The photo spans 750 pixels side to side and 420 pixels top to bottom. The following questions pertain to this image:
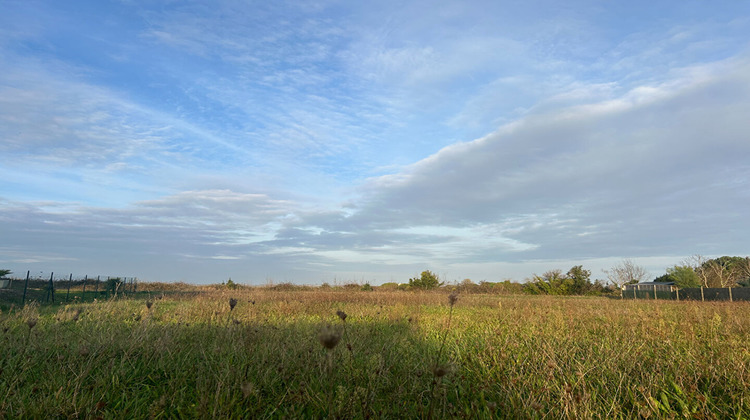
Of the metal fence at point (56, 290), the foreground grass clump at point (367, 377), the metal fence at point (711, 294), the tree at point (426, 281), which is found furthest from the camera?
the tree at point (426, 281)

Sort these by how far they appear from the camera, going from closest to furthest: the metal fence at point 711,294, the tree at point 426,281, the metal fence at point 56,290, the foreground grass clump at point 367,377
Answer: the foreground grass clump at point 367,377, the metal fence at point 56,290, the metal fence at point 711,294, the tree at point 426,281

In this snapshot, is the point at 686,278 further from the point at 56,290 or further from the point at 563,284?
the point at 56,290

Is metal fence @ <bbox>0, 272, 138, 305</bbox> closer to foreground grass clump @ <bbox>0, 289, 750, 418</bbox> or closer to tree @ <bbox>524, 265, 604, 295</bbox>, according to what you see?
foreground grass clump @ <bbox>0, 289, 750, 418</bbox>

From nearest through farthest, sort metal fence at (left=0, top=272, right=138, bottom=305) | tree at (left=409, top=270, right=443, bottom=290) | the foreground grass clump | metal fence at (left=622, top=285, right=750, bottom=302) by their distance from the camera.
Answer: the foreground grass clump → metal fence at (left=0, top=272, right=138, bottom=305) → metal fence at (left=622, top=285, right=750, bottom=302) → tree at (left=409, top=270, right=443, bottom=290)

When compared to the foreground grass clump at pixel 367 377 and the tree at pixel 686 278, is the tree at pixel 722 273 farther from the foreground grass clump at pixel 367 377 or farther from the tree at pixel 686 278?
the foreground grass clump at pixel 367 377

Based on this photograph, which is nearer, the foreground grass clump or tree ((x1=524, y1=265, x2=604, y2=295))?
the foreground grass clump

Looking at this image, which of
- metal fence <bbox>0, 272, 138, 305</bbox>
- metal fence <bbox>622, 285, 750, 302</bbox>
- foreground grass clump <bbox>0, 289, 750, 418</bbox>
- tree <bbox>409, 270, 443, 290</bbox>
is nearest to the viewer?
foreground grass clump <bbox>0, 289, 750, 418</bbox>

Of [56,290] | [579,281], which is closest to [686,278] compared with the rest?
[579,281]

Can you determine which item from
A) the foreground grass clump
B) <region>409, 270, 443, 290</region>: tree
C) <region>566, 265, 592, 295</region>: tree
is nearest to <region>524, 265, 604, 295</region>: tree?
<region>566, 265, 592, 295</region>: tree

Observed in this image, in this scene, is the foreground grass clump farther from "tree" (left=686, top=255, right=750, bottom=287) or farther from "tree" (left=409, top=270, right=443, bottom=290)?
"tree" (left=686, top=255, right=750, bottom=287)

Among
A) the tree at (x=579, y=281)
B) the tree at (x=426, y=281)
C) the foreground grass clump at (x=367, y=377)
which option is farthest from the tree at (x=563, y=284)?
the foreground grass clump at (x=367, y=377)

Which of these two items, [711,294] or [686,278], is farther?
[686,278]

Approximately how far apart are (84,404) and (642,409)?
4205mm

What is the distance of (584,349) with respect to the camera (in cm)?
502
